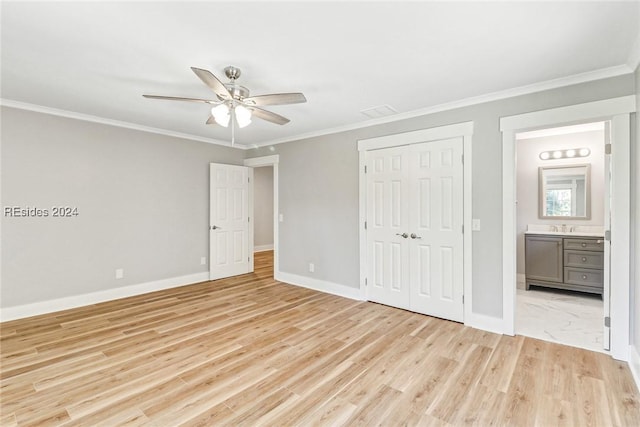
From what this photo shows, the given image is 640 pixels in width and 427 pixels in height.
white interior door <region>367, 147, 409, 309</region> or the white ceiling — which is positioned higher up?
the white ceiling

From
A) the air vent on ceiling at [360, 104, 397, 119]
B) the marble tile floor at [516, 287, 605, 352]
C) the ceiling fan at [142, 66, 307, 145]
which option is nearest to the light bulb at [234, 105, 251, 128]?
the ceiling fan at [142, 66, 307, 145]

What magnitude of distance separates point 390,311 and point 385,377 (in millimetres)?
1516

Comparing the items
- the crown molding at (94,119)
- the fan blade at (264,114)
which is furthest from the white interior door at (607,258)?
the crown molding at (94,119)

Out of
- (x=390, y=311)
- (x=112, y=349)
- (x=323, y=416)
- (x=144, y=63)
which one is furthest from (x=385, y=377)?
(x=144, y=63)

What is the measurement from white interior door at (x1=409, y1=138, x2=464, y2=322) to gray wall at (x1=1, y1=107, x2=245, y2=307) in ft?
11.8

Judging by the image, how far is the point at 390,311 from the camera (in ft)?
12.6

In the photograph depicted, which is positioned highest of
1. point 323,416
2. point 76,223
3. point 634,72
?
point 634,72

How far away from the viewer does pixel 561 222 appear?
484cm

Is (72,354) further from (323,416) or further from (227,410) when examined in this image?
(323,416)

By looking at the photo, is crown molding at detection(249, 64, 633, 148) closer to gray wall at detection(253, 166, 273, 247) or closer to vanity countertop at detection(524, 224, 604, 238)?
vanity countertop at detection(524, 224, 604, 238)

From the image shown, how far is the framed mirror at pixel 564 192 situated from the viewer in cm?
465

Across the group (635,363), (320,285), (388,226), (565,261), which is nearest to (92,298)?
(320,285)

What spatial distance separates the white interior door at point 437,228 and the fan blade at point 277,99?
6.05ft

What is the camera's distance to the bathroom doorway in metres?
4.21
